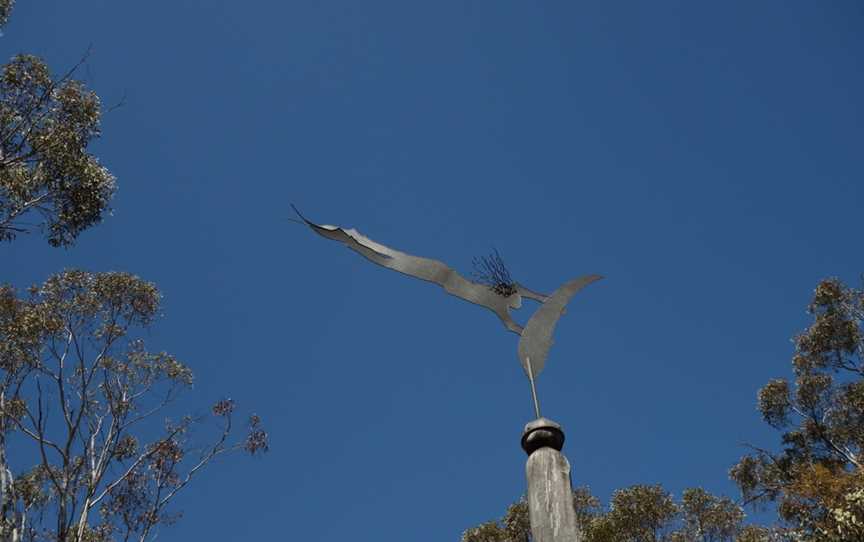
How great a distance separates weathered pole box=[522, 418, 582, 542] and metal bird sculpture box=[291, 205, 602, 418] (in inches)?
25.2

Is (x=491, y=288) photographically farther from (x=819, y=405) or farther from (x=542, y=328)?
(x=819, y=405)

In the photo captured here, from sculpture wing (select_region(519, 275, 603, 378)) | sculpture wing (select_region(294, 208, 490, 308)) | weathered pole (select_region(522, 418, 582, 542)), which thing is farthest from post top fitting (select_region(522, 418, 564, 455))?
sculpture wing (select_region(294, 208, 490, 308))

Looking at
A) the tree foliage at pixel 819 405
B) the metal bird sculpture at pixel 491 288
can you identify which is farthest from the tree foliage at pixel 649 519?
the metal bird sculpture at pixel 491 288

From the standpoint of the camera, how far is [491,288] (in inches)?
177

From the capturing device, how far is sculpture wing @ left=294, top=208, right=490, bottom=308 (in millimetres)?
4406

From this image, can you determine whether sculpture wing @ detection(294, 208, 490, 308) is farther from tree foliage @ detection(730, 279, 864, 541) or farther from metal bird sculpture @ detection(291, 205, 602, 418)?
tree foliage @ detection(730, 279, 864, 541)

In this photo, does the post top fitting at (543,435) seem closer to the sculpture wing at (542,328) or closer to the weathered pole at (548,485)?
the weathered pole at (548,485)

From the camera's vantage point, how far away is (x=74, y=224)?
35.9 feet

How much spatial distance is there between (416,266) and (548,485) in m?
1.46

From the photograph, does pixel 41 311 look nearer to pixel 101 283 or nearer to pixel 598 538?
pixel 101 283

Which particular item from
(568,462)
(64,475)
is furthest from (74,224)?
(568,462)

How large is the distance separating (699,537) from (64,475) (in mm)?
12548

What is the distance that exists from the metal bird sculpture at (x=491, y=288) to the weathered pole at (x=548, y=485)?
25.2 inches

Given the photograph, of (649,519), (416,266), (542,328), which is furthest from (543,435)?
(649,519)
